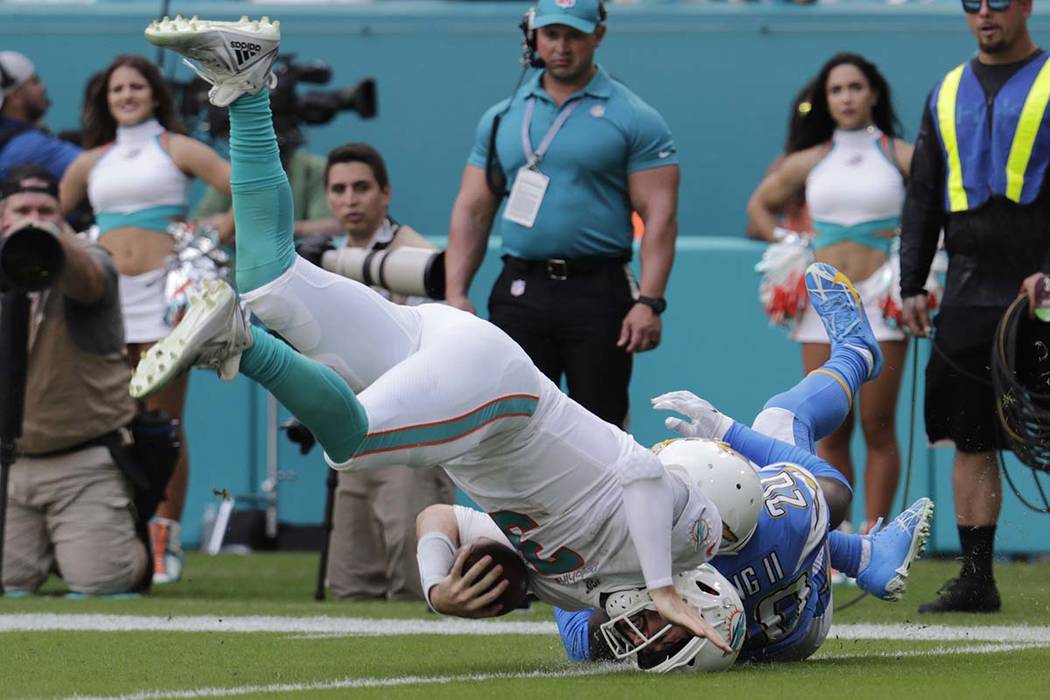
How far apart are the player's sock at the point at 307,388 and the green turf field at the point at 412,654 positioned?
0.64m

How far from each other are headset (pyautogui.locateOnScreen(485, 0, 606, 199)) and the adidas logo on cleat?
2.96 metres

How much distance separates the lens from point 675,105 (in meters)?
12.5

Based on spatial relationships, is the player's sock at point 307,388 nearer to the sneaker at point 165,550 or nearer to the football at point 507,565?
the football at point 507,565

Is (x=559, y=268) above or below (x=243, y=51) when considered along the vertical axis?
below

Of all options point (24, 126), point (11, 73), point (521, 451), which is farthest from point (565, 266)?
point (11, 73)

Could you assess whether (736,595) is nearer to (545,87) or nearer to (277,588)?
(545,87)

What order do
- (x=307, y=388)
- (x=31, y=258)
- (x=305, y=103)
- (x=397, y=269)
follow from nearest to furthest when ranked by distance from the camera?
(x=307, y=388), (x=31, y=258), (x=397, y=269), (x=305, y=103)

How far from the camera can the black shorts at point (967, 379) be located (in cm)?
716

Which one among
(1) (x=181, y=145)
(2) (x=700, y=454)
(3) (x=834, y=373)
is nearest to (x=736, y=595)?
(2) (x=700, y=454)

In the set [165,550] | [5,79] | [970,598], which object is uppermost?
[5,79]

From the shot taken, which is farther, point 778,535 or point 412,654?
point 412,654

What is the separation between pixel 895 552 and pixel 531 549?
1.19 m

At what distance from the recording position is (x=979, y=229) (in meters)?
7.16

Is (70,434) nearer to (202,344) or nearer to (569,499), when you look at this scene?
(569,499)
